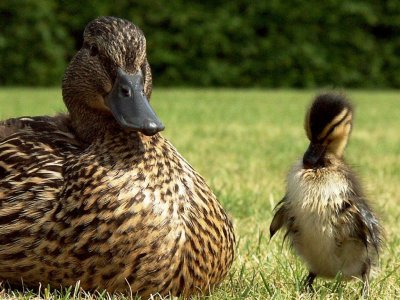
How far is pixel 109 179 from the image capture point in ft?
10.00

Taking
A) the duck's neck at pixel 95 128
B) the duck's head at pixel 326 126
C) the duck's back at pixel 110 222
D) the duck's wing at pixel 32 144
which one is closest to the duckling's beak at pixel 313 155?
the duck's head at pixel 326 126

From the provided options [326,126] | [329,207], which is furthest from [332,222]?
[326,126]

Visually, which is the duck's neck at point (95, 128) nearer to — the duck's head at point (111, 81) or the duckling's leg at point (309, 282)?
the duck's head at point (111, 81)

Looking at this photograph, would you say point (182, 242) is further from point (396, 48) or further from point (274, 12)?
point (396, 48)

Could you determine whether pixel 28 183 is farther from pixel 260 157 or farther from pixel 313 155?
pixel 260 157

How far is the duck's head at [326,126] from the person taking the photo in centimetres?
335

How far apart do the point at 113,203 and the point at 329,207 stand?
0.83 metres

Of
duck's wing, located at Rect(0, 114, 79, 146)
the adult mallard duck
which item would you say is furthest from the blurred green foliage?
the adult mallard duck

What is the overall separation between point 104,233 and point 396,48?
1736 cm

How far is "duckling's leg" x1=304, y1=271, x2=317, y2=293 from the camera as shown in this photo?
3.28m

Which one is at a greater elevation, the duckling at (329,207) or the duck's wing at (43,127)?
the duck's wing at (43,127)

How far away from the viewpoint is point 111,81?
3.17m

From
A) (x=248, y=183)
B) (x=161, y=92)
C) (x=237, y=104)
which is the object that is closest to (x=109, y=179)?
(x=248, y=183)

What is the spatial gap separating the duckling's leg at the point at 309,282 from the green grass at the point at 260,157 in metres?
0.03
